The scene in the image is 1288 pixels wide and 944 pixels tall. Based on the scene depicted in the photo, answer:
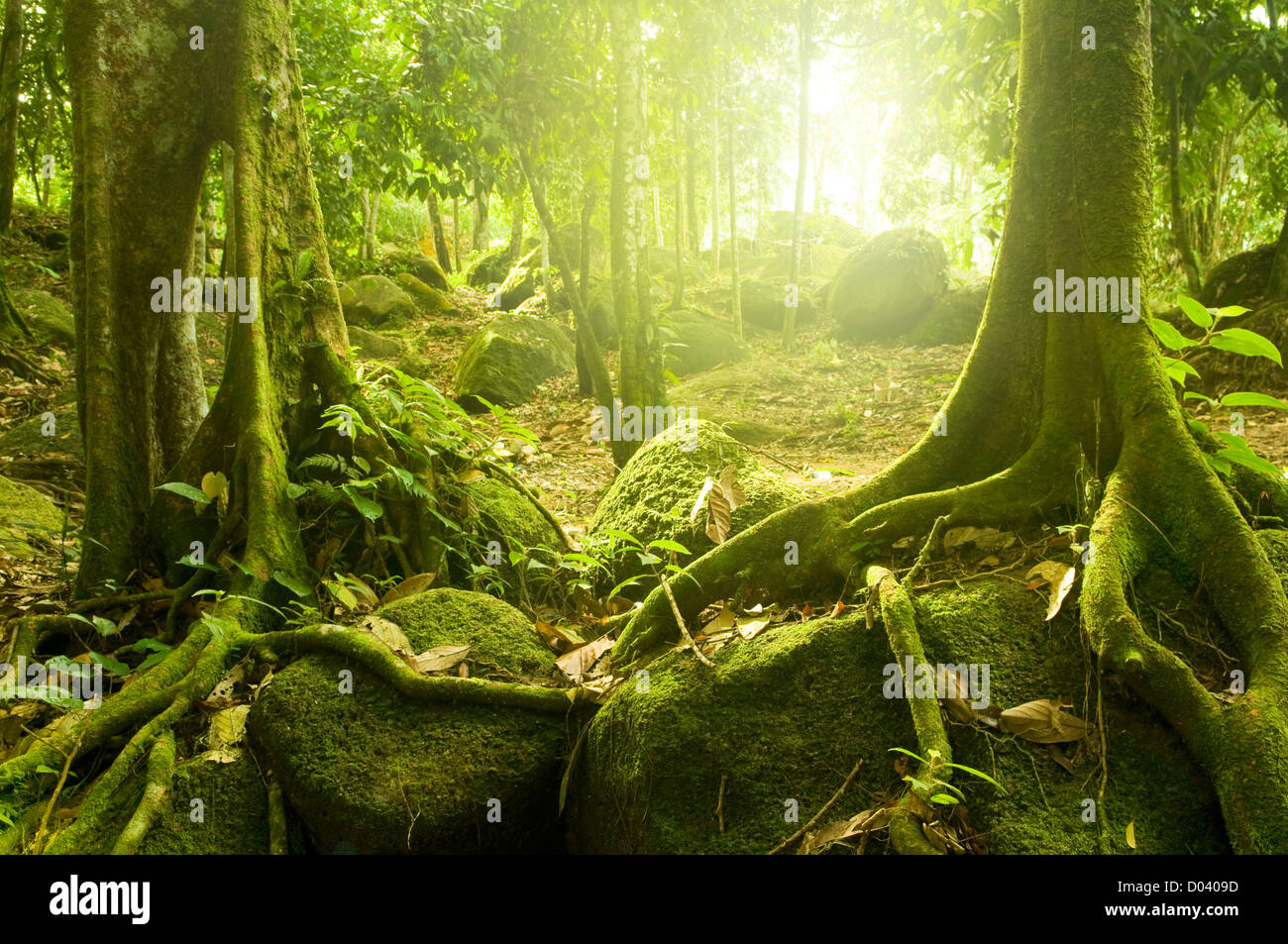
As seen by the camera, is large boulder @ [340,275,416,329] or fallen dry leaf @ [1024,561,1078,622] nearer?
fallen dry leaf @ [1024,561,1078,622]

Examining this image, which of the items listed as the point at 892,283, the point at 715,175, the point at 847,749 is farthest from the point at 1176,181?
the point at 715,175

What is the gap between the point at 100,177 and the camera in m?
4.54

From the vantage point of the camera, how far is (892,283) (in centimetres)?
1708

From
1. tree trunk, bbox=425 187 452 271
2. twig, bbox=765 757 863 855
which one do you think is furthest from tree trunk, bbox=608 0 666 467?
tree trunk, bbox=425 187 452 271

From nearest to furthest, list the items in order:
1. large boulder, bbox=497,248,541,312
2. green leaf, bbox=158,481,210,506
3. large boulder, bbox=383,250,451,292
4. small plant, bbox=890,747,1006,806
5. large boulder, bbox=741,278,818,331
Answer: small plant, bbox=890,747,1006,806
green leaf, bbox=158,481,210,506
large boulder, bbox=741,278,818,331
large boulder, bbox=497,248,541,312
large boulder, bbox=383,250,451,292

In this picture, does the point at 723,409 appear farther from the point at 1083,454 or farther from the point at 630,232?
the point at 1083,454

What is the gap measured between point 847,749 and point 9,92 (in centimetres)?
1557

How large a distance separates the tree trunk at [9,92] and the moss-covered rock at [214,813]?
13141mm

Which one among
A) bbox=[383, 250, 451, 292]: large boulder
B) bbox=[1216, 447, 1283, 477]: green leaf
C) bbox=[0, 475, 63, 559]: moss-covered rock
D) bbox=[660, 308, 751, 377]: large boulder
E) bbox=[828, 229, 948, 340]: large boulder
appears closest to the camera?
bbox=[1216, 447, 1283, 477]: green leaf

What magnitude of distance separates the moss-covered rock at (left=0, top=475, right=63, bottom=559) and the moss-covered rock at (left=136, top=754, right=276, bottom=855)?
2.71 m

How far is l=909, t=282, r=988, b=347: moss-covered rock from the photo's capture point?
52.4 ft

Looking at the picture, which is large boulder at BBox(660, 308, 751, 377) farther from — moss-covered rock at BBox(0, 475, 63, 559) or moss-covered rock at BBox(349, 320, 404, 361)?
moss-covered rock at BBox(0, 475, 63, 559)

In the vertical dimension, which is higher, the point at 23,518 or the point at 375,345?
the point at 375,345

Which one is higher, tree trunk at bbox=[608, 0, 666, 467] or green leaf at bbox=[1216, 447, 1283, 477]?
tree trunk at bbox=[608, 0, 666, 467]
